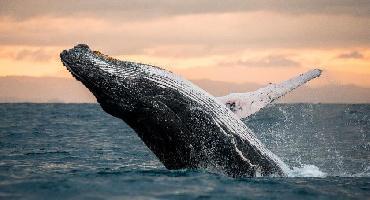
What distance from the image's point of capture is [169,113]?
904cm

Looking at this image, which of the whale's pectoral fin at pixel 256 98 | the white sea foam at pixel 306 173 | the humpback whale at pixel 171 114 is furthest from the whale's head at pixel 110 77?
the white sea foam at pixel 306 173

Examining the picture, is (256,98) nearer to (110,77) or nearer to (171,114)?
(171,114)

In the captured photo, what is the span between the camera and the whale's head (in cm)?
861

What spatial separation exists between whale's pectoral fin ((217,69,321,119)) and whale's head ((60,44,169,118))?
1.77 metres

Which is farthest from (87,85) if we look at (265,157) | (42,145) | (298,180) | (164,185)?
(42,145)

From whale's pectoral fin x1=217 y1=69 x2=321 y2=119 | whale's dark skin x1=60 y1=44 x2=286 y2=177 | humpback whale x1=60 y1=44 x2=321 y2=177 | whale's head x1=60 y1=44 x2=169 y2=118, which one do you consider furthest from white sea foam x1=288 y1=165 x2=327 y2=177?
whale's head x1=60 y1=44 x2=169 y2=118

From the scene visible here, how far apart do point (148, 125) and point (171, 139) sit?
18.6 inches

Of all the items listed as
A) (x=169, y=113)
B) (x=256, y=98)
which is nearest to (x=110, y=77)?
(x=169, y=113)

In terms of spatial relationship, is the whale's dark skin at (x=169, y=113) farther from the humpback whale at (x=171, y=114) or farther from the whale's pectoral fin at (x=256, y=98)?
the whale's pectoral fin at (x=256, y=98)

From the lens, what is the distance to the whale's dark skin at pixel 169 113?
342 inches

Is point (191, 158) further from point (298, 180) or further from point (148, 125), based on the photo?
point (298, 180)

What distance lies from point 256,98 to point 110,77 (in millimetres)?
2996

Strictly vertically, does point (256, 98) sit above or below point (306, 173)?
above

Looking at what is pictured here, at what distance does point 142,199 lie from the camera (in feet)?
24.8
